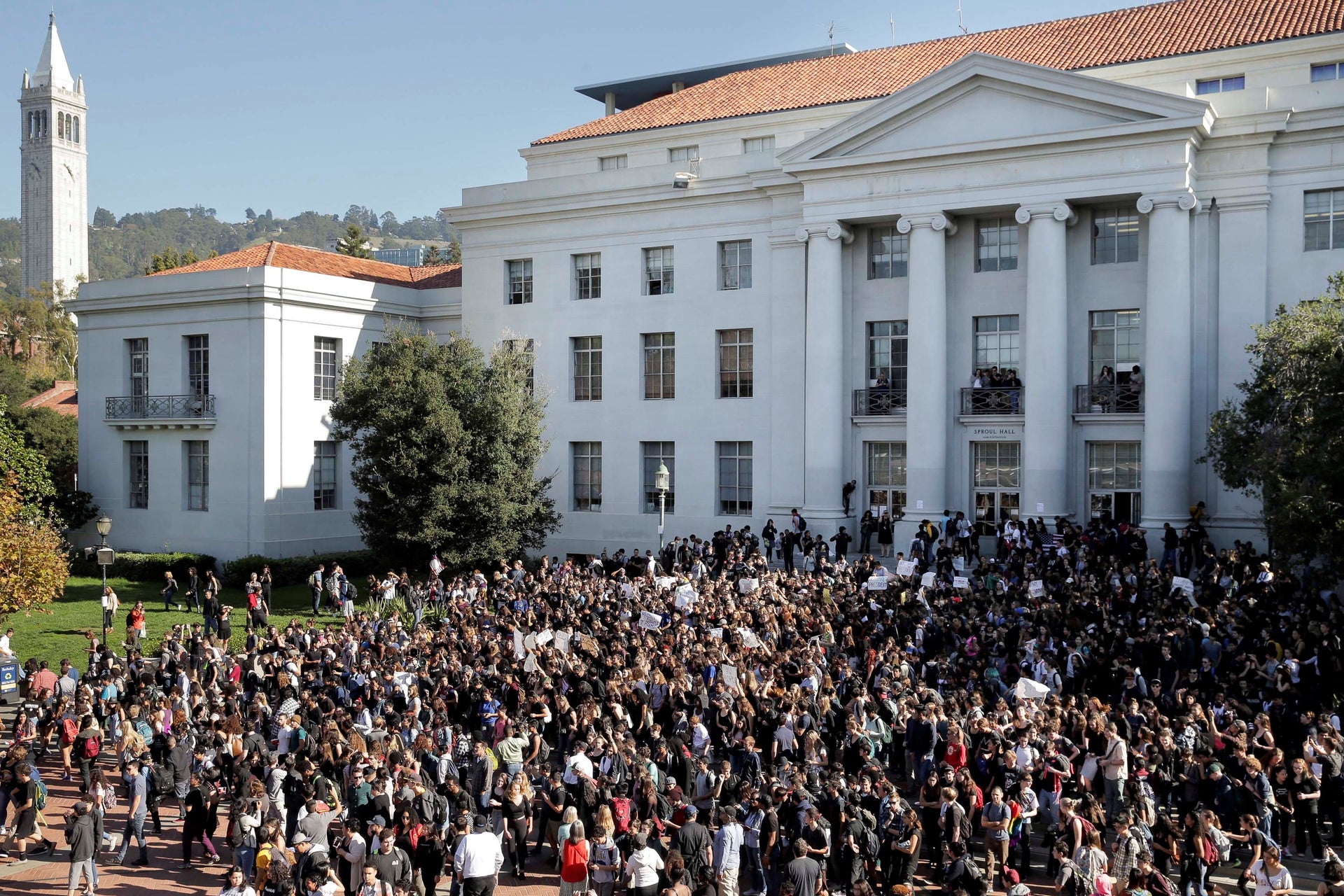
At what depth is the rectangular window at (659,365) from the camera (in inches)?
1607

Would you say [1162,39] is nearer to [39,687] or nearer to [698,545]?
[698,545]

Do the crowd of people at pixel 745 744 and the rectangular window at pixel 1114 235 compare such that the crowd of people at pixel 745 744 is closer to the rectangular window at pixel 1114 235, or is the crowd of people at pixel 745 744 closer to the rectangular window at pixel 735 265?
the rectangular window at pixel 1114 235

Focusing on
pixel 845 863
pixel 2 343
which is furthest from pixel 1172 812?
pixel 2 343

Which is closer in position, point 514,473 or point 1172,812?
point 1172,812

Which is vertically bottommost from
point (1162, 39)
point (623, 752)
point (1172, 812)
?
point (1172, 812)

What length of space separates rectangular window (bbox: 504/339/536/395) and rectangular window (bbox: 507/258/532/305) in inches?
77.2

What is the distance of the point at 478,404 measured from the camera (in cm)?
3462

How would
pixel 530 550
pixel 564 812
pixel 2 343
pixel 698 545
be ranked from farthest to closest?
1. pixel 2 343
2. pixel 530 550
3. pixel 698 545
4. pixel 564 812

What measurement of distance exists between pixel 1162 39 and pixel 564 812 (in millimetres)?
34398

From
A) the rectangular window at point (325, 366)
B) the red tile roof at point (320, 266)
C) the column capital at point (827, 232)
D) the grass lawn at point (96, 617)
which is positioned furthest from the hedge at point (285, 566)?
the column capital at point (827, 232)

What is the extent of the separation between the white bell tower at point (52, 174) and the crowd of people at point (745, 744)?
114840 mm

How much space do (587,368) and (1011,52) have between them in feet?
61.3

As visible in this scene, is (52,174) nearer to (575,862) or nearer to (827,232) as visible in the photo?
(827,232)

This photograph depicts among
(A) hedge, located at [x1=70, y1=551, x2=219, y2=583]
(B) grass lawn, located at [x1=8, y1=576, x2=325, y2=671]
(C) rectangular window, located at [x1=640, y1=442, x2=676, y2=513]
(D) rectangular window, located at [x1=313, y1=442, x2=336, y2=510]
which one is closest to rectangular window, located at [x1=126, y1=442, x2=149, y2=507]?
(A) hedge, located at [x1=70, y1=551, x2=219, y2=583]
